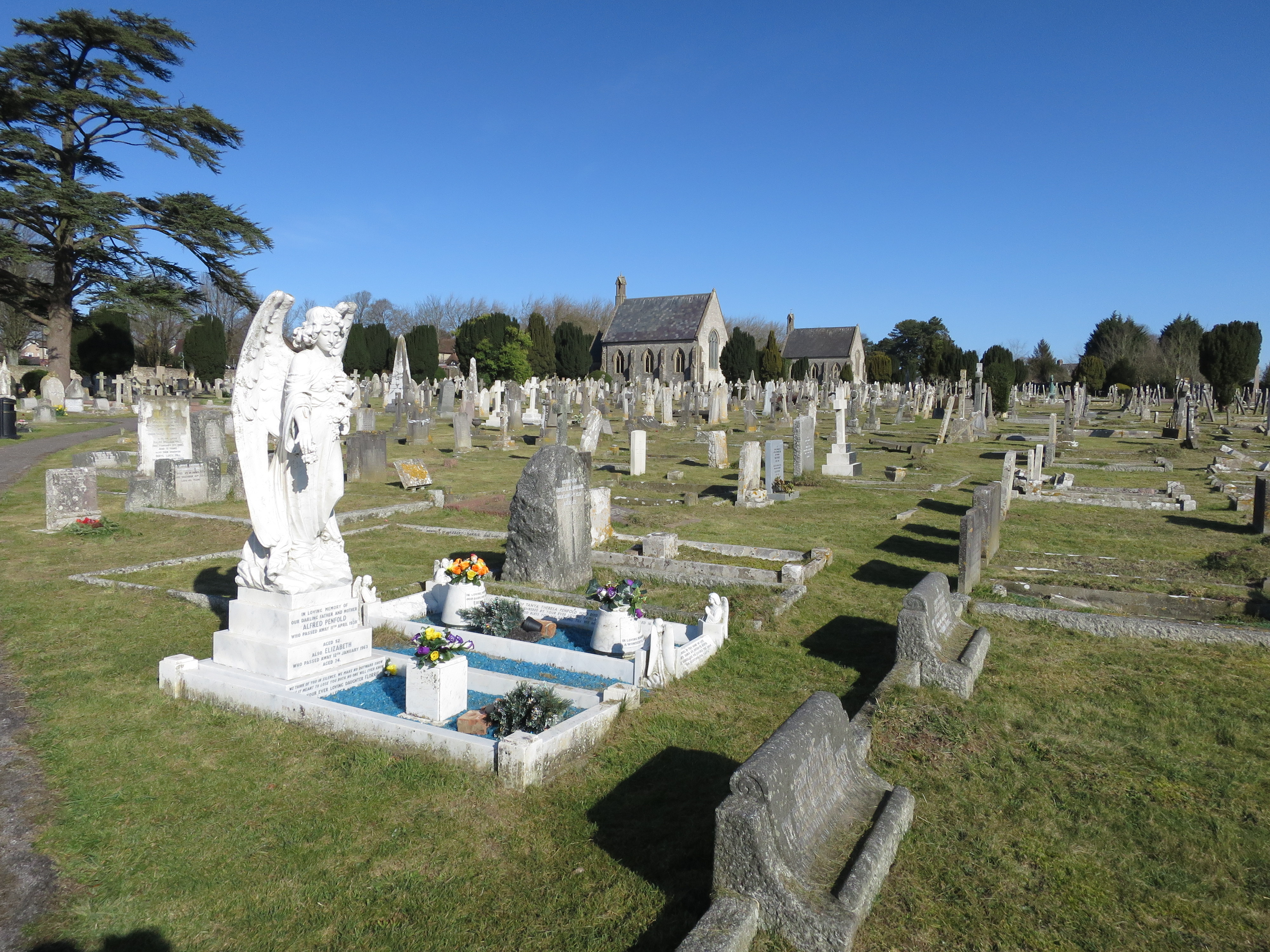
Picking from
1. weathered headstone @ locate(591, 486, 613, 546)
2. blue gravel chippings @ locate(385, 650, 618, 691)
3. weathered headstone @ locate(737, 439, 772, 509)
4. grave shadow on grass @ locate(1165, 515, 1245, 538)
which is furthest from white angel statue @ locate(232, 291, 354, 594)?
grave shadow on grass @ locate(1165, 515, 1245, 538)

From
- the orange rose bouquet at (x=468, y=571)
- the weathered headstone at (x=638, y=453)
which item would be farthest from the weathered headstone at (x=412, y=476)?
the orange rose bouquet at (x=468, y=571)

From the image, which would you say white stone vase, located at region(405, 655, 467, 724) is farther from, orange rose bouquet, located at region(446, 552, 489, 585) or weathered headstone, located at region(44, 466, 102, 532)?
weathered headstone, located at region(44, 466, 102, 532)

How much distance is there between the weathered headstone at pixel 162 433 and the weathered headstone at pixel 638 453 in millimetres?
9981

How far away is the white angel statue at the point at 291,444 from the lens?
6344mm

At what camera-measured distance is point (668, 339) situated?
74.6m

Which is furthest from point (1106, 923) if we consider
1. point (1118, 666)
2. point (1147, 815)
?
point (1118, 666)

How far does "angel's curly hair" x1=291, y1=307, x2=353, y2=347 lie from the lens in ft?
20.8

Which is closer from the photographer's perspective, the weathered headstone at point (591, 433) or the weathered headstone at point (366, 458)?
the weathered headstone at point (366, 458)

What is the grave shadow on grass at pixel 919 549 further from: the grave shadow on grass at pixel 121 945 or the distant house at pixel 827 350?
the distant house at pixel 827 350

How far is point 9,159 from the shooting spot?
29.5 m

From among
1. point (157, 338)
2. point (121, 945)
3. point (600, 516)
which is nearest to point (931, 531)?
point (600, 516)

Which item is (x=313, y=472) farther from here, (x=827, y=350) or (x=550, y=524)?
(x=827, y=350)

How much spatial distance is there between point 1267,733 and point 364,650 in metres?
7.12

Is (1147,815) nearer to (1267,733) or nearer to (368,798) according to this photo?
(1267,733)
